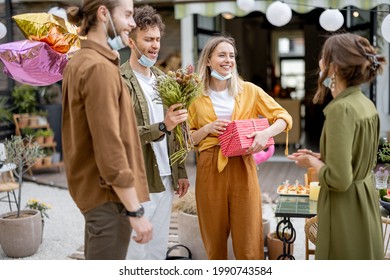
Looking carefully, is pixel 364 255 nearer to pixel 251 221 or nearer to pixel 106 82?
pixel 251 221

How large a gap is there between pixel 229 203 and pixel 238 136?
0.45m

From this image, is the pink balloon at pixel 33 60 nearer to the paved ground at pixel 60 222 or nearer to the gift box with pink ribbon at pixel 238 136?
the gift box with pink ribbon at pixel 238 136

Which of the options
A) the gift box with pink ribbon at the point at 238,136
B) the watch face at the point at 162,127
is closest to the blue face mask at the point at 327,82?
the gift box with pink ribbon at the point at 238,136

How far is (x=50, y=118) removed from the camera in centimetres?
880

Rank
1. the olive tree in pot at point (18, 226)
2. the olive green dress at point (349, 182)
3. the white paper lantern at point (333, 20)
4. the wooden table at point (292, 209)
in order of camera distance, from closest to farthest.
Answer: the olive green dress at point (349, 182) < the wooden table at point (292, 209) < the olive tree in pot at point (18, 226) < the white paper lantern at point (333, 20)

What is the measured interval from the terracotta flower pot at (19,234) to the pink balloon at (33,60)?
1.56 meters

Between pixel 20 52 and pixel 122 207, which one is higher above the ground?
pixel 20 52

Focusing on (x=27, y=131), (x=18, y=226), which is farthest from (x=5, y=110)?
(x=18, y=226)

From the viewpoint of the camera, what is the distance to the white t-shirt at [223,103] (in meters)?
2.97

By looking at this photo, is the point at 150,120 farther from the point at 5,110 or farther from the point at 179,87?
the point at 5,110

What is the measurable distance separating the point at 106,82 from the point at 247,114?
128 centimetres

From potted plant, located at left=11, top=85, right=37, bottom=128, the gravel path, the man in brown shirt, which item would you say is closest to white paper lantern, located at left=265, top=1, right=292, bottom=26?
the gravel path

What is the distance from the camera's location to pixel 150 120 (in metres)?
2.76
